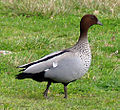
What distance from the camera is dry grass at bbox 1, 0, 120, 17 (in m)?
13.6

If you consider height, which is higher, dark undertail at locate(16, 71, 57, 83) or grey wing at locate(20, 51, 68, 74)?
grey wing at locate(20, 51, 68, 74)

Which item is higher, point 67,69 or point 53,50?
point 67,69

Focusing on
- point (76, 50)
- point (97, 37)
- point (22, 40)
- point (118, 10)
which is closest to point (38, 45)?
point (22, 40)

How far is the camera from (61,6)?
13.8 metres

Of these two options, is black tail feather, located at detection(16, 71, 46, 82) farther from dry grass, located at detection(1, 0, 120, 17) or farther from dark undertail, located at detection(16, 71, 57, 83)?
dry grass, located at detection(1, 0, 120, 17)

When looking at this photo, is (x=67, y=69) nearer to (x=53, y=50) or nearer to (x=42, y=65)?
(x=42, y=65)

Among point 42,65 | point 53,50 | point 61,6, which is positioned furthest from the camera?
point 61,6

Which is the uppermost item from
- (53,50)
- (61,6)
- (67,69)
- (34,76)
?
(67,69)

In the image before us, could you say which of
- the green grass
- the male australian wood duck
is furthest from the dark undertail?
the green grass

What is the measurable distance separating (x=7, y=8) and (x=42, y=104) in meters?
8.36

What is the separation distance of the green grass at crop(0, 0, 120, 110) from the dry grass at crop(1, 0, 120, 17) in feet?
0.52

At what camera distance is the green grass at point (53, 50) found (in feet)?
22.0

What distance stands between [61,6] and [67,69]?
7.27 meters

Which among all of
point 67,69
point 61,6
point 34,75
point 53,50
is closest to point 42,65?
point 34,75
